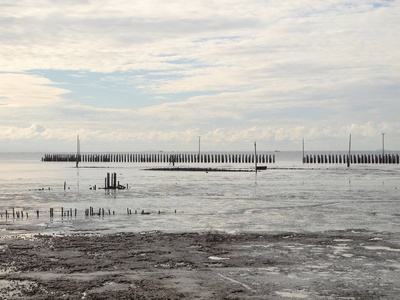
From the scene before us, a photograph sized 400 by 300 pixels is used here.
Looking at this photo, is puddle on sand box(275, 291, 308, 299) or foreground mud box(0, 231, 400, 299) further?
foreground mud box(0, 231, 400, 299)

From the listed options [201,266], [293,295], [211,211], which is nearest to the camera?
[293,295]

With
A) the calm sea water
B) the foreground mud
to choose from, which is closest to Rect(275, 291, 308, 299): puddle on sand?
the foreground mud

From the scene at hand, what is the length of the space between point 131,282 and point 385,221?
13.4 m

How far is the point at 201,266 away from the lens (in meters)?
12.2

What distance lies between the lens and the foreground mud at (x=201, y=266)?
1005 centimetres

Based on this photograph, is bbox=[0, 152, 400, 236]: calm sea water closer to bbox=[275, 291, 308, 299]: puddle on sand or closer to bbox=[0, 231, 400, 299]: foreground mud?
bbox=[0, 231, 400, 299]: foreground mud

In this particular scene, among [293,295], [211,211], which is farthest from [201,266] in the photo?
[211,211]

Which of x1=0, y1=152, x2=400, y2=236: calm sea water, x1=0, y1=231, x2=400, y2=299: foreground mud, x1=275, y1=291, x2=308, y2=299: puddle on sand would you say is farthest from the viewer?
x1=0, y1=152, x2=400, y2=236: calm sea water

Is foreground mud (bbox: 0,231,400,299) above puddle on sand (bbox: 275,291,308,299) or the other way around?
above

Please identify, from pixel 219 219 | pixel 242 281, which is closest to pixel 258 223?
pixel 219 219

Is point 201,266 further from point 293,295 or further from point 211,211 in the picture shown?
point 211,211

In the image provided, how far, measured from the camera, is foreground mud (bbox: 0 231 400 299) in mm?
10055

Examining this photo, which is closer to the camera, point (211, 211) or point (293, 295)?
point (293, 295)

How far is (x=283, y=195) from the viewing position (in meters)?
33.4
